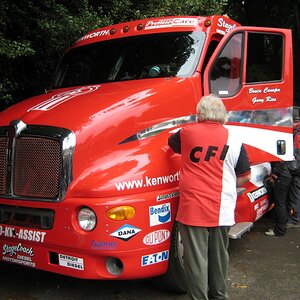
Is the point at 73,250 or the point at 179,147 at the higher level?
the point at 179,147

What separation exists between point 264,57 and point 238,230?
2112mm

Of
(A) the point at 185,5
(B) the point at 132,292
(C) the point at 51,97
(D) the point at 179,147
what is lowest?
(B) the point at 132,292

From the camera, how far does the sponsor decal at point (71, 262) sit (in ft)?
12.2

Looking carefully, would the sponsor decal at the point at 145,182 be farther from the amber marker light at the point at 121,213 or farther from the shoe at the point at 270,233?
the shoe at the point at 270,233

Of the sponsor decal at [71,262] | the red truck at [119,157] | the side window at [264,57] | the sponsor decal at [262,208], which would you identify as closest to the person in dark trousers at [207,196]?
the red truck at [119,157]

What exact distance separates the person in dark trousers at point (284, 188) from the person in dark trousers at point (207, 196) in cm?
275

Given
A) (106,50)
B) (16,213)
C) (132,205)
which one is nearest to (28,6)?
(106,50)

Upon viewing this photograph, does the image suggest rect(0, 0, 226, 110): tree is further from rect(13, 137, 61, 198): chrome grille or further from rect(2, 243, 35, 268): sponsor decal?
rect(2, 243, 35, 268): sponsor decal

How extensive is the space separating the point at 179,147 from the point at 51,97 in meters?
1.62

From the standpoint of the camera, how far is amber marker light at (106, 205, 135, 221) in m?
3.63

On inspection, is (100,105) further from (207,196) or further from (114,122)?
(207,196)

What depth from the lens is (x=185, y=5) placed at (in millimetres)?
9234

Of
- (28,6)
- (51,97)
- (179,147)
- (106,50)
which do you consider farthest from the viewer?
(28,6)

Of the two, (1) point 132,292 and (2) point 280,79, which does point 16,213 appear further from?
(2) point 280,79
